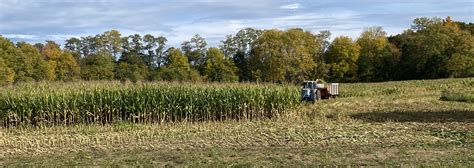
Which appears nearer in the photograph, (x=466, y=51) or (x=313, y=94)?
(x=313, y=94)

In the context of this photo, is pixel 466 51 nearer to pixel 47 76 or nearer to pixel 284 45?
pixel 284 45

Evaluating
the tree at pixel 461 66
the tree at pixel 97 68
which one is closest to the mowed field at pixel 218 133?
the tree at pixel 97 68

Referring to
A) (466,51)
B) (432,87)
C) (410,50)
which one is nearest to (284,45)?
(410,50)

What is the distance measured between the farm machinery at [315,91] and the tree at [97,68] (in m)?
27.6

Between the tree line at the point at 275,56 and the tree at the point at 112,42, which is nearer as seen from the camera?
the tree line at the point at 275,56

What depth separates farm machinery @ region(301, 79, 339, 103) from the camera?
31.1 meters

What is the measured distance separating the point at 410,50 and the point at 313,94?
5031 cm

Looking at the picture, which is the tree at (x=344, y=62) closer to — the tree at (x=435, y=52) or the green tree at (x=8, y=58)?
the tree at (x=435, y=52)

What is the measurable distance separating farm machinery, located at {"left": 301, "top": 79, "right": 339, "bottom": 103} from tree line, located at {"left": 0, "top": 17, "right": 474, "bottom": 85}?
75.8 feet

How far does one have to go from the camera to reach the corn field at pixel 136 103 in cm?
1828

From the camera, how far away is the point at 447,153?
9.76 meters

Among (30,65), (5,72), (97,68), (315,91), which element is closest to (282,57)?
(97,68)

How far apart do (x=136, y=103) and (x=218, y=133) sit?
5953 millimetres

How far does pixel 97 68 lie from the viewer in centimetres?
6394
